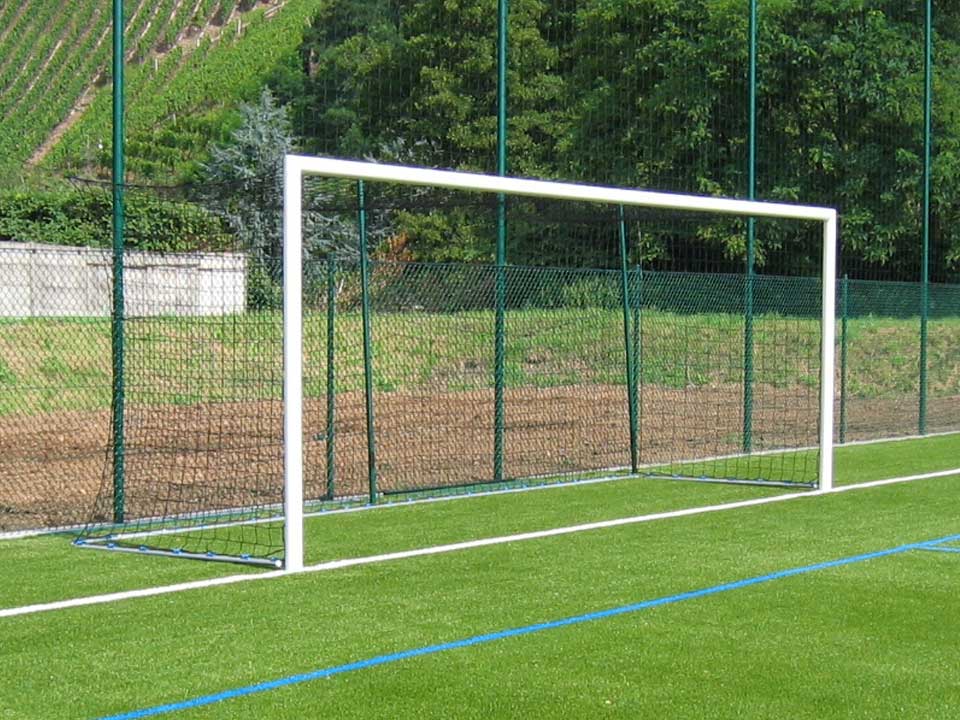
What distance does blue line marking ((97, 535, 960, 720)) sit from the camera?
5.34 m

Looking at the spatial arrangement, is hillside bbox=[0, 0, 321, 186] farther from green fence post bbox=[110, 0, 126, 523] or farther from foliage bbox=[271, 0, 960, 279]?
green fence post bbox=[110, 0, 126, 523]

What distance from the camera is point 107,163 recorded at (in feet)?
51.6

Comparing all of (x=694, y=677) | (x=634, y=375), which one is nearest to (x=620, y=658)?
(x=694, y=677)

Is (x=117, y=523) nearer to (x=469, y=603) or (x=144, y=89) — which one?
(x=469, y=603)

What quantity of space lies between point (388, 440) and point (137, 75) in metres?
16.0

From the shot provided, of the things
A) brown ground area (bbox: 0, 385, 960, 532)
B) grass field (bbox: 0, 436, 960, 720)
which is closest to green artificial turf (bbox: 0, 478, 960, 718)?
grass field (bbox: 0, 436, 960, 720)

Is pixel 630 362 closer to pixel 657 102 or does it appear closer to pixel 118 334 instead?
pixel 657 102

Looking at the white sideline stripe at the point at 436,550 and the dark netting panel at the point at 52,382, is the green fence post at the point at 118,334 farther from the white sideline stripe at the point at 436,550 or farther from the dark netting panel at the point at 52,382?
the white sideline stripe at the point at 436,550

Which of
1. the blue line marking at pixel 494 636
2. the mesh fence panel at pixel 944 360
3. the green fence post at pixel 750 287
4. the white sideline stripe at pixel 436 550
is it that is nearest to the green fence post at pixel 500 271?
the white sideline stripe at pixel 436 550

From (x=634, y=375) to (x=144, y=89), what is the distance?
12.7 meters

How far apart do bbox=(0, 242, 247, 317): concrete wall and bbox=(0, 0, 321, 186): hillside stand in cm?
144

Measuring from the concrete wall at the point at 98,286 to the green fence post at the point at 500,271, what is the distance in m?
2.36

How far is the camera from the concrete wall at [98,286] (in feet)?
41.1

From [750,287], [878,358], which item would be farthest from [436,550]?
[878,358]
